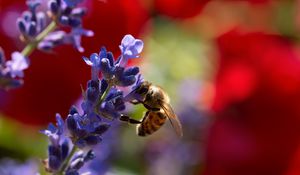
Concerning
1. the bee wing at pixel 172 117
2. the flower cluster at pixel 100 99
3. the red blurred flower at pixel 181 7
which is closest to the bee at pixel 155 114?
the bee wing at pixel 172 117

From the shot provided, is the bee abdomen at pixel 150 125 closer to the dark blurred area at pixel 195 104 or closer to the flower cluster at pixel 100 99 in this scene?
the flower cluster at pixel 100 99

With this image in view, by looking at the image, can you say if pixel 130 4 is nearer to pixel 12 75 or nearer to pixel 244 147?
pixel 244 147

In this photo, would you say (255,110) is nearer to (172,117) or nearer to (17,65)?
(172,117)

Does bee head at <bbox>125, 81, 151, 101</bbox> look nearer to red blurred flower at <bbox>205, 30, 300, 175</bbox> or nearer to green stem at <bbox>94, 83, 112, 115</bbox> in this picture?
green stem at <bbox>94, 83, 112, 115</bbox>

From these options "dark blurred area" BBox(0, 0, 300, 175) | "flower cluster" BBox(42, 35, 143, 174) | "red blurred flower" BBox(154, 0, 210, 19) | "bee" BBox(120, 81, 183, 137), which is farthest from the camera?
"red blurred flower" BBox(154, 0, 210, 19)

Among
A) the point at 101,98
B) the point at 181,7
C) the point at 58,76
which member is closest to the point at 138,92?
the point at 101,98

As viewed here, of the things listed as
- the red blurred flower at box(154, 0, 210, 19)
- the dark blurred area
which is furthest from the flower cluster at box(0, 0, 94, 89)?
the red blurred flower at box(154, 0, 210, 19)

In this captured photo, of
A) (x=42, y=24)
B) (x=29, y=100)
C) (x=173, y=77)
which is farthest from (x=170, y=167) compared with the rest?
(x=42, y=24)
